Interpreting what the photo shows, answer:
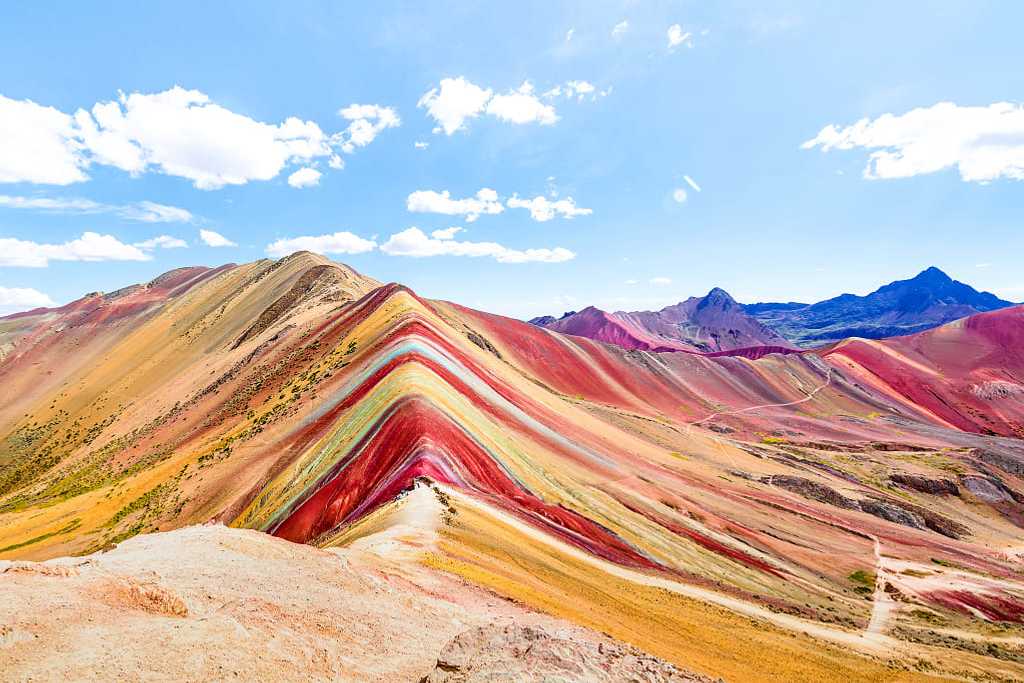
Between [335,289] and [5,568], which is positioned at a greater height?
[335,289]

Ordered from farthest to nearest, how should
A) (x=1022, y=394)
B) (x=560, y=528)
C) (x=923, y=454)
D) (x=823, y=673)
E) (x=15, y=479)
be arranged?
(x=1022, y=394), (x=923, y=454), (x=15, y=479), (x=560, y=528), (x=823, y=673)

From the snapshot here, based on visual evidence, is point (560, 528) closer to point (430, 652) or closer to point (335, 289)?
point (430, 652)

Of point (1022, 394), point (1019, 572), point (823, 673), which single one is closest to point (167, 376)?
point (823, 673)

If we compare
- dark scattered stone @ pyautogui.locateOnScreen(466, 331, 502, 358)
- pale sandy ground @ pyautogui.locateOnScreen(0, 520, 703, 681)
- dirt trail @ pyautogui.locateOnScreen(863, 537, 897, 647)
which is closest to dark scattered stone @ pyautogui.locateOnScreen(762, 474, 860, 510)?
dirt trail @ pyautogui.locateOnScreen(863, 537, 897, 647)

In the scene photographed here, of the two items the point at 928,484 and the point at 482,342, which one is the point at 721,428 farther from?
the point at 482,342

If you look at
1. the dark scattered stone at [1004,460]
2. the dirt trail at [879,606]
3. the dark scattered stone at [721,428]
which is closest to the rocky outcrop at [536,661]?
the dirt trail at [879,606]

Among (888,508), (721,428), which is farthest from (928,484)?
(721,428)
